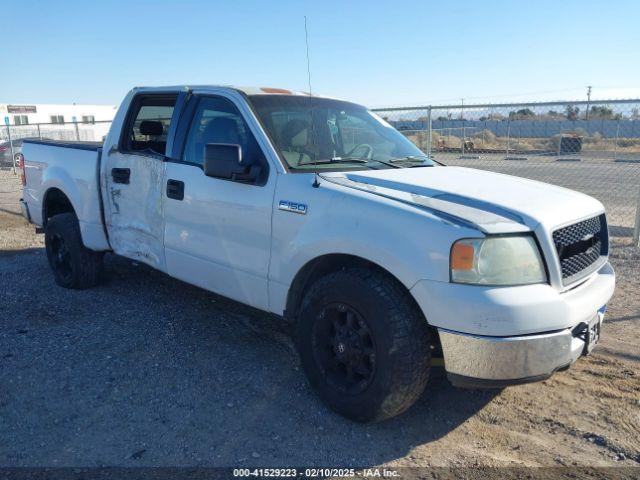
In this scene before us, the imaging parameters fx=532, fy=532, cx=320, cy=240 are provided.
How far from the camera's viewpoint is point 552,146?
20.5 meters

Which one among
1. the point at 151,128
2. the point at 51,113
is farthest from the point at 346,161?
the point at 51,113

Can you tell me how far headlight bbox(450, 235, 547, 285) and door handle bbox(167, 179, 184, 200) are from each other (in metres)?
2.29

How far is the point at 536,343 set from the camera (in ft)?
8.63

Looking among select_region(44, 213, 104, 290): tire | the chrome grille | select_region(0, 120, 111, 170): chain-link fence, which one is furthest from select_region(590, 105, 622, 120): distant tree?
select_region(0, 120, 111, 170): chain-link fence

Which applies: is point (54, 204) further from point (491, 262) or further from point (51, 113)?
point (51, 113)

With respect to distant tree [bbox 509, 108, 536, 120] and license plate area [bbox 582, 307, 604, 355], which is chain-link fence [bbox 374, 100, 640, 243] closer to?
distant tree [bbox 509, 108, 536, 120]

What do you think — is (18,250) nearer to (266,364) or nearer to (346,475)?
(266,364)

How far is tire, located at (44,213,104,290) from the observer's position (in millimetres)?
5465

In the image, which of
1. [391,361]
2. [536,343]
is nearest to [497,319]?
[536,343]

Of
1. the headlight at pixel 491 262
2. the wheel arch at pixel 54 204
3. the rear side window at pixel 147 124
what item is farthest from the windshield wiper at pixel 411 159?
the wheel arch at pixel 54 204

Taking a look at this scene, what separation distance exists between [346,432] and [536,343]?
3.98 ft

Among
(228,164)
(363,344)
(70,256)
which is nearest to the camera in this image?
(363,344)

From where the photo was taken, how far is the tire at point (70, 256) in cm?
546

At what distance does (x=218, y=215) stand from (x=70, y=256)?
2565 mm
